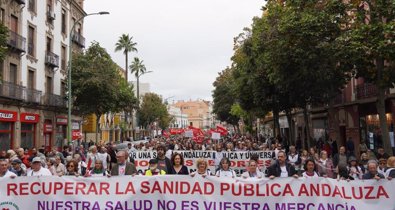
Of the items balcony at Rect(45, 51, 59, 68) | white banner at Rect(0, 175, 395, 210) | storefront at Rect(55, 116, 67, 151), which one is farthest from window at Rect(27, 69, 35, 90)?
white banner at Rect(0, 175, 395, 210)

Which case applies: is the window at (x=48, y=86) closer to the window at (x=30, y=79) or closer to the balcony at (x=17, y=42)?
the window at (x=30, y=79)

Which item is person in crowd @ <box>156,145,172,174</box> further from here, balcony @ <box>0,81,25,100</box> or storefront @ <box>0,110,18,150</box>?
storefront @ <box>0,110,18,150</box>

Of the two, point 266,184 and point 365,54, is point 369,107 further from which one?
point 266,184

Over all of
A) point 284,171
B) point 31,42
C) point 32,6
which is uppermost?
point 32,6

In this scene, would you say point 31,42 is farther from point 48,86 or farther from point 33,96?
point 48,86

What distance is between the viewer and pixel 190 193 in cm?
747

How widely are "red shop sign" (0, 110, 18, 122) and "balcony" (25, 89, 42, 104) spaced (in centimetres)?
184

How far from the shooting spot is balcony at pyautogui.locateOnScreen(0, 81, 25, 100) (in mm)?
24188

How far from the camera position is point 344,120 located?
28.0 meters

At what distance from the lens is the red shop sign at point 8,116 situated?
2401 cm

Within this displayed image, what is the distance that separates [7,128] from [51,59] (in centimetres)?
816

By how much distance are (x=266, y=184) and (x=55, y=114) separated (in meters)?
28.3

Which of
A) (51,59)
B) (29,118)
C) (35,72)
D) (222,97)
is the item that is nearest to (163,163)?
(29,118)

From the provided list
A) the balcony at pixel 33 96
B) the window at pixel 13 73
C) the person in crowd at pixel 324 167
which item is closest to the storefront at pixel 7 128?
the balcony at pixel 33 96
